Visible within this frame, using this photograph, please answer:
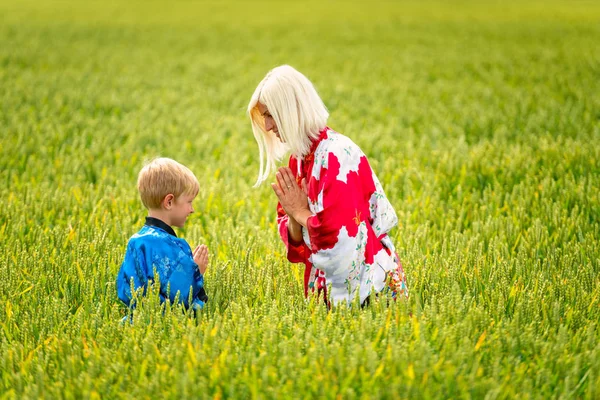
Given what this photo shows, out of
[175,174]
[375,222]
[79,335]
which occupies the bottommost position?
[79,335]

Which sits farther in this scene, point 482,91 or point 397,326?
point 482,91

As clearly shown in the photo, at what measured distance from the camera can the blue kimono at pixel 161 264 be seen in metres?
3.38

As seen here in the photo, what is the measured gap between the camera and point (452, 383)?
266cm

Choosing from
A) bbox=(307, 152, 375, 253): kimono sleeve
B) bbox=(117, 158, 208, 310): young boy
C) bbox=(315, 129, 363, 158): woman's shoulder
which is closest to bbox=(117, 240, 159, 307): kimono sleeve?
bbox=(117, 158, 208, 310): young boy

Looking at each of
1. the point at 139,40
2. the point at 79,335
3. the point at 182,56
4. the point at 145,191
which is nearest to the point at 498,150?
the point at 145,191

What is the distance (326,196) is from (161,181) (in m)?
0.84

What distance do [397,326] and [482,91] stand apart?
28.0ft

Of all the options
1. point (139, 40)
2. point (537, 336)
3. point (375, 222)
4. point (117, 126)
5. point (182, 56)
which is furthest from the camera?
point (139, 40)

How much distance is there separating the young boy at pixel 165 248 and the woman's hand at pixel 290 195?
1.58 ft

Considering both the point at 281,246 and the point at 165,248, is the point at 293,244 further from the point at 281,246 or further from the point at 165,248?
the point at 281,246

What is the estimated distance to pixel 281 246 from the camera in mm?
4781

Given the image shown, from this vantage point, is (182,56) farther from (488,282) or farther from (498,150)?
(488,282)

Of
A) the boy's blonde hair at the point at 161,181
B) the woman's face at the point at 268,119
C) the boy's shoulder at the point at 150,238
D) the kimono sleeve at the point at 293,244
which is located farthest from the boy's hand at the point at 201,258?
the woman's face at the point at 268,119

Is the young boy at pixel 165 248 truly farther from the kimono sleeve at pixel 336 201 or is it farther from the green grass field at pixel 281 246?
the kimono sleeve at pixel 336 201
